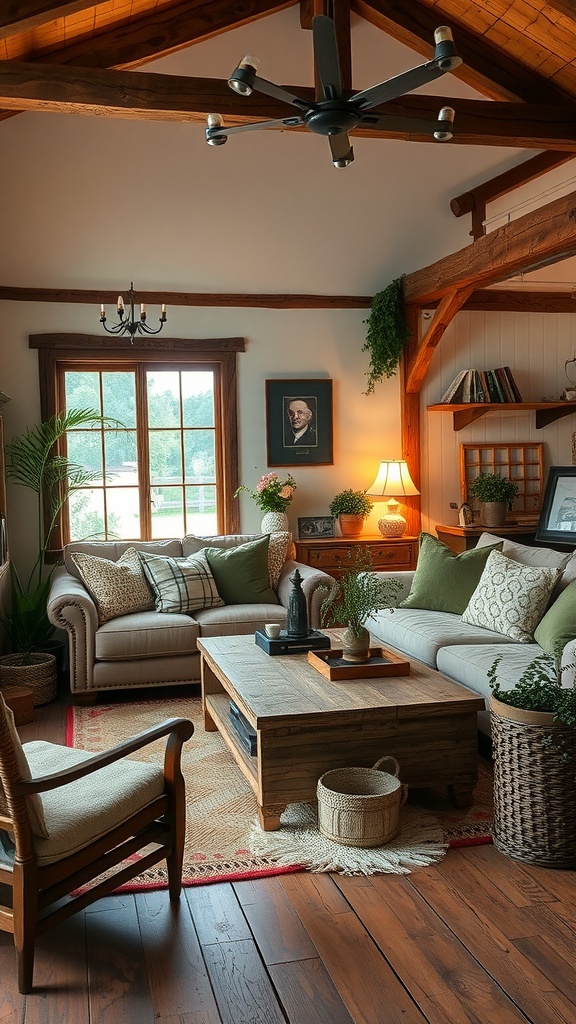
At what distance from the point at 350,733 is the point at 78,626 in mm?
2212

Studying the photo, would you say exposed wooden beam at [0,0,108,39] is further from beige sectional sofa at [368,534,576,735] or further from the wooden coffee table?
beige sectional sofa at [368,534,576,735]

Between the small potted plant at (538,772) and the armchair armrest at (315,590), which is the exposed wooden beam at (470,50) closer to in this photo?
the armchair armrest at (315,590)

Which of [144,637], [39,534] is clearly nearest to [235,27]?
[39,534]

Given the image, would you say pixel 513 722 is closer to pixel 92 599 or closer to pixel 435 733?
pixel 435 733

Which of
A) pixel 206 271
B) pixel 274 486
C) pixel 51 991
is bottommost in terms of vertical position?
pixel 51 991

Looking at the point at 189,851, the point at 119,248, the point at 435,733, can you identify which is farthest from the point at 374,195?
the point at 189,851

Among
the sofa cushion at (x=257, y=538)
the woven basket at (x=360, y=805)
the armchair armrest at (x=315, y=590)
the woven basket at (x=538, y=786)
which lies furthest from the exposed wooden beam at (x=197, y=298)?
the woven basket at (x=538, y=786)

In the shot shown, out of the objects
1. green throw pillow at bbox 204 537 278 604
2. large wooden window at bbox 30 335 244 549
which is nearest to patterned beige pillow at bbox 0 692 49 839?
green throw pillow at bbox 204 537 278 604

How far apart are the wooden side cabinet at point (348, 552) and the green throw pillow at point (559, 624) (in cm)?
240

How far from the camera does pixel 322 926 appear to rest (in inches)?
99.9

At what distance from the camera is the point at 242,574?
5.53 metres

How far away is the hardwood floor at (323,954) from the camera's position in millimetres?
2145

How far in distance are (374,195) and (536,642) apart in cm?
361

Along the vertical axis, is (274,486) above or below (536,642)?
above
